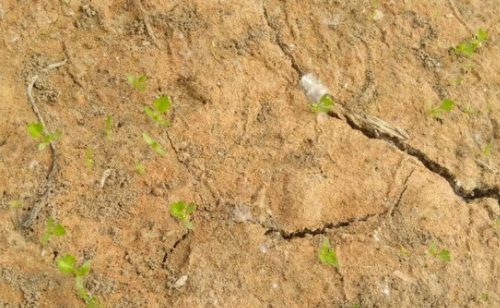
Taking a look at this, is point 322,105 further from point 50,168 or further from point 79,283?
point 79,283

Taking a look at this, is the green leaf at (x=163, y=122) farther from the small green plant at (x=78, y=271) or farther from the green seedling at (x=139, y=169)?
the small green plant at (x=78, y=271)

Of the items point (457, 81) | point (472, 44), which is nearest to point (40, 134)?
point (457, 81)

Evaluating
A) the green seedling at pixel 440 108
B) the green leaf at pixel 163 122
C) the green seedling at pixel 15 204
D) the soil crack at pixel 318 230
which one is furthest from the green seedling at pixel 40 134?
the green seedling at pixel 440 108

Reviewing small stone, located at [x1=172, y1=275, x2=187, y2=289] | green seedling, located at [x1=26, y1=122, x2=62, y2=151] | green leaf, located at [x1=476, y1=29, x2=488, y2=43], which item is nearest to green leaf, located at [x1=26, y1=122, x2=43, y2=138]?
green seedling, located at [x1=26, y1=122, x2=62, y2=151]

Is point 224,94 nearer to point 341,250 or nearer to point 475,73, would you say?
point 341,250

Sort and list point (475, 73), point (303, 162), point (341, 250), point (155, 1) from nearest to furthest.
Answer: point (341, 250) → point (303, 162) → point (155, 1) → point (475, 73)

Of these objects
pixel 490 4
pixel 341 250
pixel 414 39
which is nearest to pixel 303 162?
pixel 341 250
